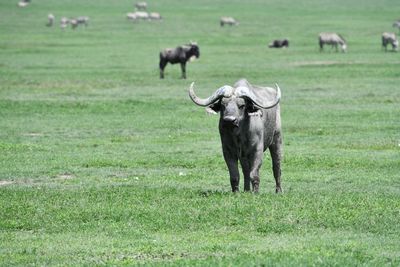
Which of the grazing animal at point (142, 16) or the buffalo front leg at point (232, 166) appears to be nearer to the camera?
the buffalo front leg at point (232, 166)

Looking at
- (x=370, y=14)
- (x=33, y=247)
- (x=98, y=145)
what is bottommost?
(x=370, y=14)

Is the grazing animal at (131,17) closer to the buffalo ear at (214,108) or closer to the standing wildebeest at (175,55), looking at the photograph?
the standing wildebeest at (175,55)

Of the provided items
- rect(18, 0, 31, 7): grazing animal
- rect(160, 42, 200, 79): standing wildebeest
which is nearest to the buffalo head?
rect(160, 42, 200, 79): standing wildebeest

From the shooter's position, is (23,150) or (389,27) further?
(389,27)

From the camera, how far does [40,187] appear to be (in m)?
17.4

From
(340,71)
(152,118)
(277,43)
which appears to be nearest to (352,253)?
(152,118)

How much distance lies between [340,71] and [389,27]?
40404 millimetres

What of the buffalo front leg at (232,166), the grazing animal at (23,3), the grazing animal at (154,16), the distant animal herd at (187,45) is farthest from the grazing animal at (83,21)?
the buffalo front leg at (232,166)

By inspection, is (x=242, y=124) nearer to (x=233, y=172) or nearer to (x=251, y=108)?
(x=251, y=108)

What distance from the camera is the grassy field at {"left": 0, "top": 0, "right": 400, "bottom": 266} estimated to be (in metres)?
12.0

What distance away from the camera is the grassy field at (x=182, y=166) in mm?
11961

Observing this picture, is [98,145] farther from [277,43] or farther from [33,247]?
[277,43]

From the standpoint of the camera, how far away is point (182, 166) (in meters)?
20.7

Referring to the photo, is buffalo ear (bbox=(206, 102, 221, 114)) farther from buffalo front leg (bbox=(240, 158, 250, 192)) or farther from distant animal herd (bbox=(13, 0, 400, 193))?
buffalo front leg (bbox=(240, 158, 250, 192))
